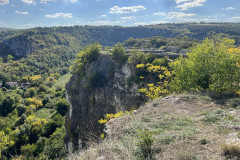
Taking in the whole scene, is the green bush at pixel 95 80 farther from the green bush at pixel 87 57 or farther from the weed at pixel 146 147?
the weed at pixel 146 147

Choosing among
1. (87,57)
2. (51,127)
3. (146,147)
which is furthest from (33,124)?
(146,147)

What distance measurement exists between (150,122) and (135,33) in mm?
181500

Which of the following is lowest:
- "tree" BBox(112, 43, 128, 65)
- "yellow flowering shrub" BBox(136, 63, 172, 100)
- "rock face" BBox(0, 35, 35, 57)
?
"yellow flowering shrub" BBox(136, 63, 172, 100)

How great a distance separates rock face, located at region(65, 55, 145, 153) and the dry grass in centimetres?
1392

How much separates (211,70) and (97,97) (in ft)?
59.8

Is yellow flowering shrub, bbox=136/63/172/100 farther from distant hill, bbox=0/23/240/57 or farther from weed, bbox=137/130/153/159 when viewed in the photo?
distant hill, bbox=0/23/240/57

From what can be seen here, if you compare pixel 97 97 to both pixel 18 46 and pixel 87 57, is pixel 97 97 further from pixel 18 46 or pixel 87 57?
pixel 18 46

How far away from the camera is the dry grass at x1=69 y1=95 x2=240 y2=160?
428 centimetres

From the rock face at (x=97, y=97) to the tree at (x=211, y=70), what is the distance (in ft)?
31.4

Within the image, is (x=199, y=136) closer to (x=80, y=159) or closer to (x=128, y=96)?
(x=80, y=159)

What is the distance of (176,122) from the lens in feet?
21.6

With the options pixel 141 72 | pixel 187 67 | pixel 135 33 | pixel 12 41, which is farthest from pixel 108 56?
pixel 135 33

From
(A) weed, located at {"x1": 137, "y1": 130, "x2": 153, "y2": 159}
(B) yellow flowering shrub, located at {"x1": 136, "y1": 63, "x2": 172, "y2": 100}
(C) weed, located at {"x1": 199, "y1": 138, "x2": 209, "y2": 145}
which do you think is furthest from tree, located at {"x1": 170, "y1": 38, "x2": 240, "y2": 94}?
(A) weed, located at {"x1": 137, "y1": 130, "x2": 153, "y2": 159}

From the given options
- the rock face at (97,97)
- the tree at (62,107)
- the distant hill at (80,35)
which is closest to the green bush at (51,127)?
the rock face at (97,97)
